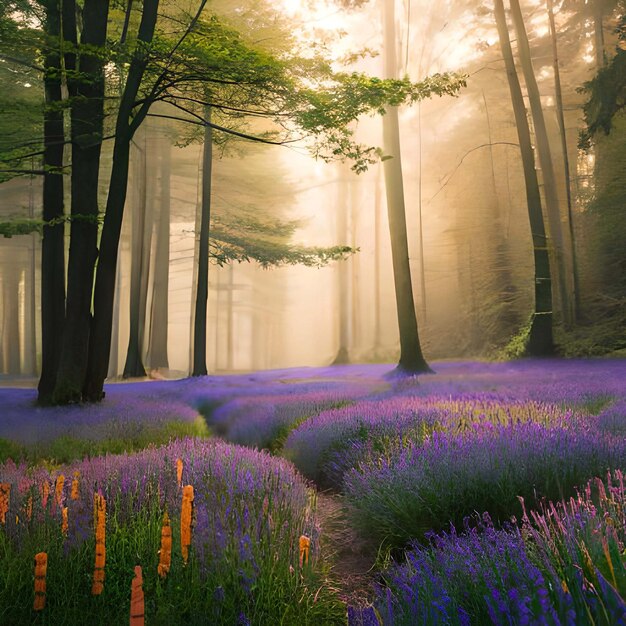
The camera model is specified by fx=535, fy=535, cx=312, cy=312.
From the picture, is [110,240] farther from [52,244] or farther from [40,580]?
[40,580]

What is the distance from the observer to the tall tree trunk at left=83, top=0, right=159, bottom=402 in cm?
936

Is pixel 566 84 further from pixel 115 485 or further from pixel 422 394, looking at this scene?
pixel 115 485

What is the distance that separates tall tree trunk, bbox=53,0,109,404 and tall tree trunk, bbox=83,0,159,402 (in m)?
0.17

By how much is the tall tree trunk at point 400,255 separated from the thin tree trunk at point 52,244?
25.2 feet

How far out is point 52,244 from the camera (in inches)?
411

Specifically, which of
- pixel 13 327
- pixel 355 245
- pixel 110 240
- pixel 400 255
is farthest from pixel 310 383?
pixel 13 327

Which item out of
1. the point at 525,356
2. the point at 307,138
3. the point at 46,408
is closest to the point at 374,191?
the point at 525,356

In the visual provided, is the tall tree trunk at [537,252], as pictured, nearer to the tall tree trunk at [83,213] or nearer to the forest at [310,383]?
the forest at [310,383]

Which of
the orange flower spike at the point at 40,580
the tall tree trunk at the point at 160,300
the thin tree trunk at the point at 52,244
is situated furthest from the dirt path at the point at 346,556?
the tall tree trunk at the point at 160,300

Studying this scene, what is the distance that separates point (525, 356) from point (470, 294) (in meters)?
12.1

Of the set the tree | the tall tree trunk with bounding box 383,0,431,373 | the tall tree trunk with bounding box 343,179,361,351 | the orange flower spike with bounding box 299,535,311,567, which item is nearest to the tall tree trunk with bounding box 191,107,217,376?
the tall tree trunk with bounding box 383,0,431,373

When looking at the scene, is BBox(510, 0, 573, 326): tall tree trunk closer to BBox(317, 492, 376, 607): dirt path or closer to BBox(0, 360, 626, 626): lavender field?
BBox(0, 360, 626, 626): lavender field

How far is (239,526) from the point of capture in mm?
2910

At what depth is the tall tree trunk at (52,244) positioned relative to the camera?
10.1 m
